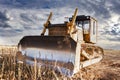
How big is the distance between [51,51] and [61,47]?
1.91 ft

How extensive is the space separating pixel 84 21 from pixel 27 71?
5.58 metres

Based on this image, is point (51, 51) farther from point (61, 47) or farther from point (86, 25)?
point (86, 25)

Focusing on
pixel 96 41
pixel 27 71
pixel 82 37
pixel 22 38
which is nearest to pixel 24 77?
pixel 27 71

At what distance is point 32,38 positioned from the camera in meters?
11.1

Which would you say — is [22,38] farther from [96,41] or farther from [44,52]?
[96,41]

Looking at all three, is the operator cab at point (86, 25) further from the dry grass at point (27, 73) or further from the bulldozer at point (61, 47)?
the dry grass at point (27, 73)

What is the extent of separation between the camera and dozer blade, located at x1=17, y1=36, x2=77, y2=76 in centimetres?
920

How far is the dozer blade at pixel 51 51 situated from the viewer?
9.20 metres

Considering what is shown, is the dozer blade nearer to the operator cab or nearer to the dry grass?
the dry grass

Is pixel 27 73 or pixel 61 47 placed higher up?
pixel 61 47

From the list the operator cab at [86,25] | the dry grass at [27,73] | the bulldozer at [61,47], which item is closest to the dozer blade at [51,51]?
the bulldozer at [61,47]

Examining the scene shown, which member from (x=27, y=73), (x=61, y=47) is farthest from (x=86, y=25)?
(x=27, y=73)

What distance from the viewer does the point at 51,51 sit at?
10.0m

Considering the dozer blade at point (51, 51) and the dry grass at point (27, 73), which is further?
the dozer blade at point (51, 51)
